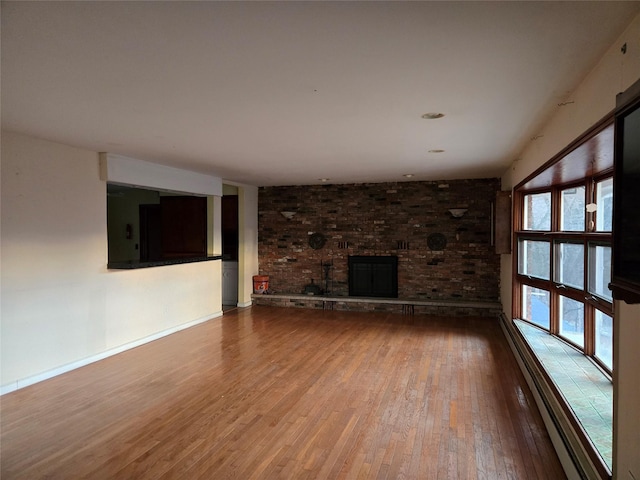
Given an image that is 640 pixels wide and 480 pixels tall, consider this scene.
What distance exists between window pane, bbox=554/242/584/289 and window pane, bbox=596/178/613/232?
0.36 metres

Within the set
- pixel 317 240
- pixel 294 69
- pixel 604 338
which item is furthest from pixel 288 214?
pixel 294 69

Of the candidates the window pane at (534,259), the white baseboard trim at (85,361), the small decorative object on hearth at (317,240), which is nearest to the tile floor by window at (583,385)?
the window pane at (534,259)

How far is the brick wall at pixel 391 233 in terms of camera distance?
7121 millimetres

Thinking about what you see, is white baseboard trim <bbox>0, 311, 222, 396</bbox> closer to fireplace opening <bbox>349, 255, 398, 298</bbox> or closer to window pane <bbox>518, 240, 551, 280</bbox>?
fireplace opening <bbox>349, 255, 398, 298</bbox>

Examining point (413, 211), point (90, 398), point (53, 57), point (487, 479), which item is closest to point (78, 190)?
point (90, 398)

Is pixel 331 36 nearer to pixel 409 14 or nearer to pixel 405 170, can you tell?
pixel 409 14

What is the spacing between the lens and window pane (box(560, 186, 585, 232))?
3793 millimetres

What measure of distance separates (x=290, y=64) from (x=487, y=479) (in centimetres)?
262

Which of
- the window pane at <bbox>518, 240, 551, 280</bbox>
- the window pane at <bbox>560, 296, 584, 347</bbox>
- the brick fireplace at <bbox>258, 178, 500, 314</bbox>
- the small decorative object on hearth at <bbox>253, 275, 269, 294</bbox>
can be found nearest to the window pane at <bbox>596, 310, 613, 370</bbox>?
the window pane at <bbox>560, 296, 584, 347</bbox>

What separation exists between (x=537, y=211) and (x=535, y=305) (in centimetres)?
117

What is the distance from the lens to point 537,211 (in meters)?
4.93

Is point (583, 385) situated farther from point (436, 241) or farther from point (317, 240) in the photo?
point (317, 240)

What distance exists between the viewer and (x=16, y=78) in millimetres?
2332

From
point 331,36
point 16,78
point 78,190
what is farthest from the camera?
point 78,190
